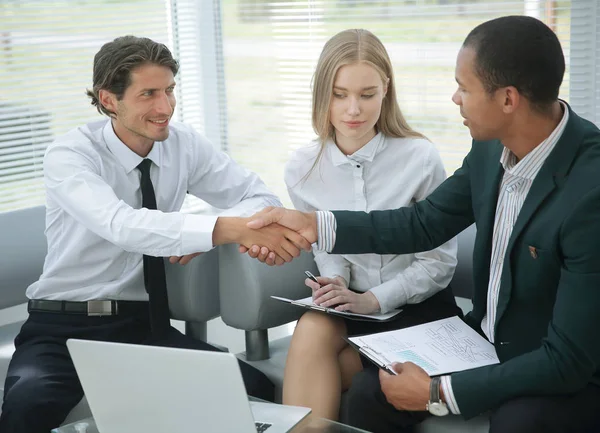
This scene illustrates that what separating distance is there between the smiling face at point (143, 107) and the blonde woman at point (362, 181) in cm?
43

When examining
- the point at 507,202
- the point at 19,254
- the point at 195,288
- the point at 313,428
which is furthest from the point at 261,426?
the point at 19,254

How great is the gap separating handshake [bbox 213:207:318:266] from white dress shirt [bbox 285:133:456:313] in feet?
0.57

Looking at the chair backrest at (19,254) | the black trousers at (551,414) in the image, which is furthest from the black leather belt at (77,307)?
the black trousers at (551,414)

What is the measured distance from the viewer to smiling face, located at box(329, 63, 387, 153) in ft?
7.75

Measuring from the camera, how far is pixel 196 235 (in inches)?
88.3

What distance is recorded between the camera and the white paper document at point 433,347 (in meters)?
1.94

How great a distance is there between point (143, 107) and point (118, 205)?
1.09 ft

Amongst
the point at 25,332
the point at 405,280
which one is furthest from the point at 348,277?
the point at 25,332

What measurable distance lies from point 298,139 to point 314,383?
8.15 feet

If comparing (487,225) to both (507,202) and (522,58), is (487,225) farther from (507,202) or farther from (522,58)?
(522,58)

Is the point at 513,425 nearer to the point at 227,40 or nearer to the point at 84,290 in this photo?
the point at 84,290

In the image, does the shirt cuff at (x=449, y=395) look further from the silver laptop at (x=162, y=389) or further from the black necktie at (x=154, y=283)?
the black necktie at (x=154, y=283)

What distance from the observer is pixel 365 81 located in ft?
7.77

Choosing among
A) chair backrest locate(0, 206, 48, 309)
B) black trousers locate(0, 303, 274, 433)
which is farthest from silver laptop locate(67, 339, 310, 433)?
chair backrest locate(0, 206, 48, 309)
